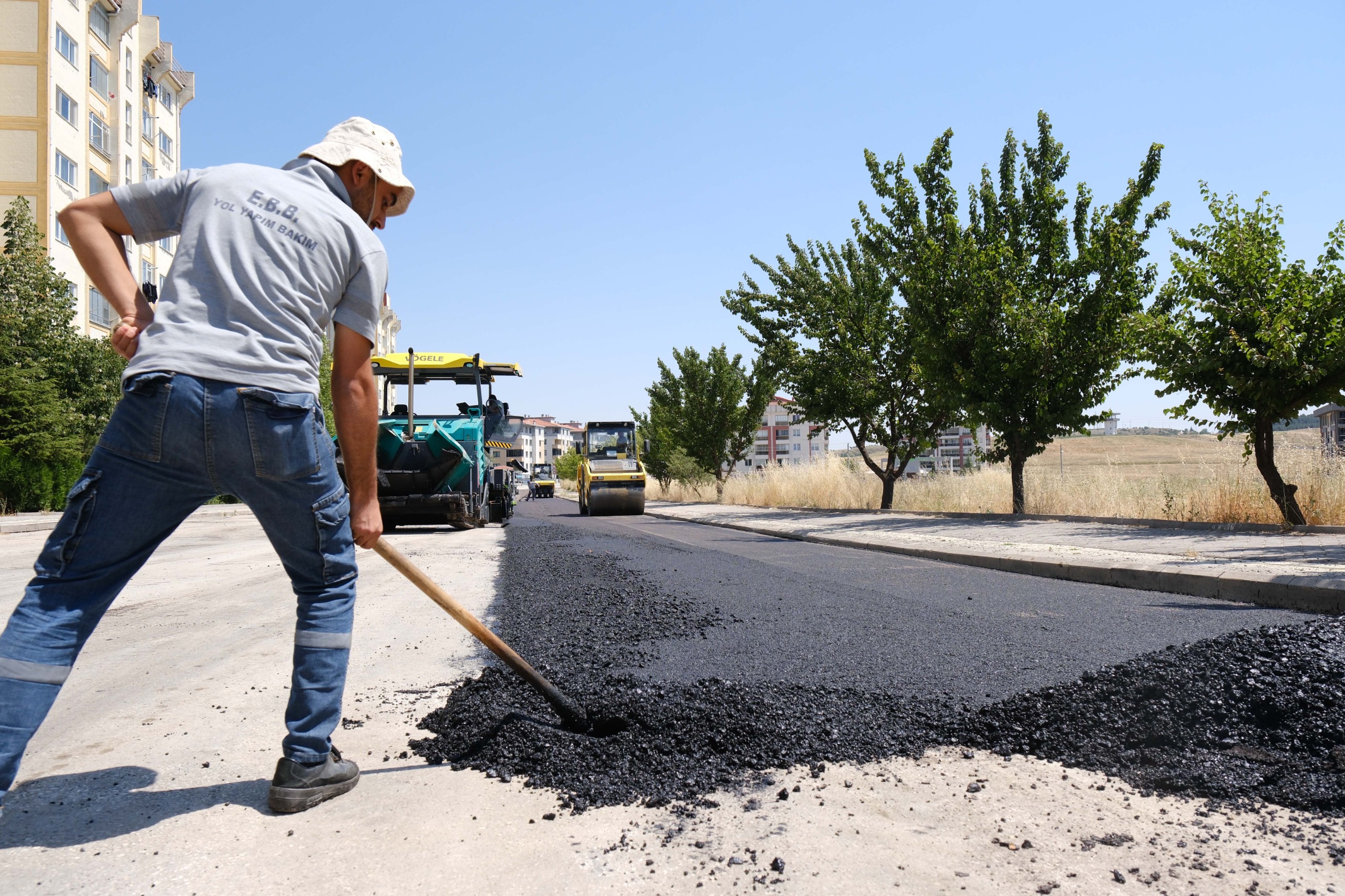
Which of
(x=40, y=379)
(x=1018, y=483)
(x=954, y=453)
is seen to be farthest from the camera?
(x=954, y=453)

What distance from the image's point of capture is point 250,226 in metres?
2.27

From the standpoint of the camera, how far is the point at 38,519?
61.7 ft

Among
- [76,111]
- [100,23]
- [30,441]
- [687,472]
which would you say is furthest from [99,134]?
[687,472]

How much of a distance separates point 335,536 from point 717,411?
3020 cm

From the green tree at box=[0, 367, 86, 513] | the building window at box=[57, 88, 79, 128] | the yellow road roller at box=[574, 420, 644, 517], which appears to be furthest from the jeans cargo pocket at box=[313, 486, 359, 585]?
the building window at box=[57, 88, 79, 128]

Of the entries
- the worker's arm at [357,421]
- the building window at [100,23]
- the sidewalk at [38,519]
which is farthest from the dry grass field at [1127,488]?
the building window at [100,23]

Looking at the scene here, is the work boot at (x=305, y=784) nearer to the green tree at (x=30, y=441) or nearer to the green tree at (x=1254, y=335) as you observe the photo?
the green tree at (x=1254, y=335)

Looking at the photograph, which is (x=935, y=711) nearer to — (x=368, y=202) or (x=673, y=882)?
(x=673, y=882)

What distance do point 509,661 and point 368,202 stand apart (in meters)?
1.51

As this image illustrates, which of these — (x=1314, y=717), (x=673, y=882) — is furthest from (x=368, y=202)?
(x=1314, y=717)

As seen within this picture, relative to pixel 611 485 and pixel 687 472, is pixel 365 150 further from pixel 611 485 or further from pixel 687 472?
pixel 687 472

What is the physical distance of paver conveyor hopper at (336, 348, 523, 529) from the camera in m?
13.9

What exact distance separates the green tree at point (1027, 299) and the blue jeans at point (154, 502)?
14081 mm

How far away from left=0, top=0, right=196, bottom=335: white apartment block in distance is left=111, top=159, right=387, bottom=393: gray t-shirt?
3076cm
